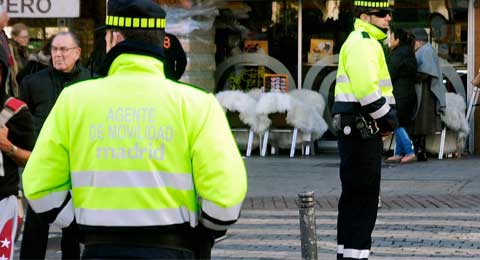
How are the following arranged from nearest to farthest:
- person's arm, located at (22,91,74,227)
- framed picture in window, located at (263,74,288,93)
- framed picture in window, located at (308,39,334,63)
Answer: person's arm, located at (22,91,74,227) < framed picture in window, located at (263,74,288,93) < framed picture in window, located at (308,39,334,63)

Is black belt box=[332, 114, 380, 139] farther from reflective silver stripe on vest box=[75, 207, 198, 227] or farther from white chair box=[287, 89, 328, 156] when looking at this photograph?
white chair box=[287, 89, 328, 156]

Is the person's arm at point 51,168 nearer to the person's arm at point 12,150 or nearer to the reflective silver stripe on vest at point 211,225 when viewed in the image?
the reflective silver stripe on vest at point 211,225

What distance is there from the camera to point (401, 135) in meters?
15.6

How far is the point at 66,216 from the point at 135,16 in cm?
78

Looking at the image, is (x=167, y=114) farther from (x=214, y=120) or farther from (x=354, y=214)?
(x=354, y=214)

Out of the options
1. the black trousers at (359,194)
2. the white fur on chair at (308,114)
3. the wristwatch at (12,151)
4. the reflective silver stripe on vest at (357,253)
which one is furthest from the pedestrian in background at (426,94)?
the wristwatch at (12,151)

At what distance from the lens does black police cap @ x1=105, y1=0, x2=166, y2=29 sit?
13.4ft

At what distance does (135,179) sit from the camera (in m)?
3.86

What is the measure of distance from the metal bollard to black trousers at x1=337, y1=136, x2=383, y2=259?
0.66 metres

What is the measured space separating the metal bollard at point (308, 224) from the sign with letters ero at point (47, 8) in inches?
123

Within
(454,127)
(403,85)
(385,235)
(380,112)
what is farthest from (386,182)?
(380,112)

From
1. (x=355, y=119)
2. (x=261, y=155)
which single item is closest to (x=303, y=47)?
(x=261, y=155)

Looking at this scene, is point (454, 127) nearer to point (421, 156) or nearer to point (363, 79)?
point (421, 156)

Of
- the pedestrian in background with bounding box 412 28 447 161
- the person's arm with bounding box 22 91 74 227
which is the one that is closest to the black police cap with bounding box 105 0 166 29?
the person's arm with bounding box 22 91 74 227
